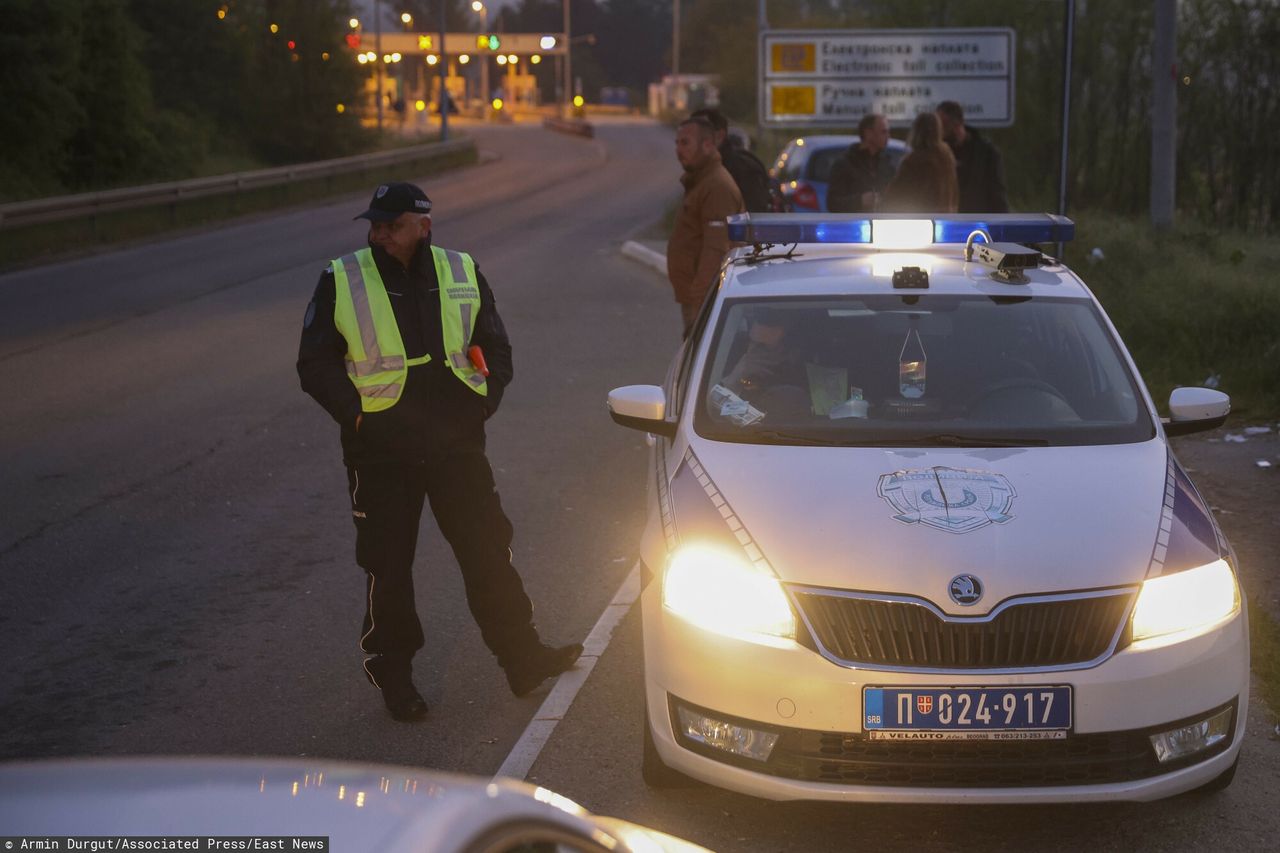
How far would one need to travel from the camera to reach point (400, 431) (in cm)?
555

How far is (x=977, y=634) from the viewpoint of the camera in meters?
4.31

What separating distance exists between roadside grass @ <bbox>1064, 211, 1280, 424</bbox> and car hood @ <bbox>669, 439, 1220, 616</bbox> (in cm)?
605

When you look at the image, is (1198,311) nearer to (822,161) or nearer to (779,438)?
(779,438)

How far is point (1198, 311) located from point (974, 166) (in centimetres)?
237

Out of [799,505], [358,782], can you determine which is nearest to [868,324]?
[799,505]

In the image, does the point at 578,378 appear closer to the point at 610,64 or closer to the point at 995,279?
the point at 995,279

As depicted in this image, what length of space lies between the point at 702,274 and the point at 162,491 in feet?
10.7

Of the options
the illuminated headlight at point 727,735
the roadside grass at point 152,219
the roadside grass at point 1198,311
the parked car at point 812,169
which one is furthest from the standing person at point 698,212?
the roadside grass at point 152,219

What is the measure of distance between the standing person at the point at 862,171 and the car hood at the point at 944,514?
8.28m

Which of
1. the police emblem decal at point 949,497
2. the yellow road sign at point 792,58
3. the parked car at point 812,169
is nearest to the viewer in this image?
the police emblem decal at point 949,497

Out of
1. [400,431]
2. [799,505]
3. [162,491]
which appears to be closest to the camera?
[799,505]

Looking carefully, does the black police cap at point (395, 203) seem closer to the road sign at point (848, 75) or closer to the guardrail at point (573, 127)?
the road sign at point (848, 75)

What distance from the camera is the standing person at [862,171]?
43.5ft

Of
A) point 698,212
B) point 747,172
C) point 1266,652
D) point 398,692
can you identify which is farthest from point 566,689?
point 747,172
